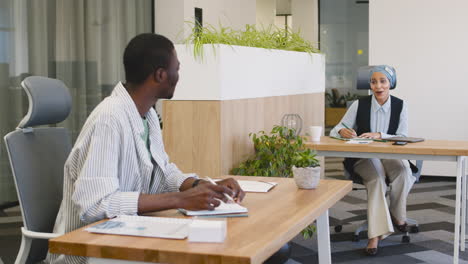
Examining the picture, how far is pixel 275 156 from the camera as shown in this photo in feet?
14.7

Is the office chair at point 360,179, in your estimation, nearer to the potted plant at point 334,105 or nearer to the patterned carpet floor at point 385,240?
the patterned carpet floor at point 385,240

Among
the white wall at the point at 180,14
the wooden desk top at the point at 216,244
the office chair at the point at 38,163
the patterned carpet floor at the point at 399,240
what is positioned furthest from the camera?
the white wall at the point at 180,14

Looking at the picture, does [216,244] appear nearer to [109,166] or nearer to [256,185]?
[109,166]

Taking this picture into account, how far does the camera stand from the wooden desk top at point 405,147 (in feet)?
13.2

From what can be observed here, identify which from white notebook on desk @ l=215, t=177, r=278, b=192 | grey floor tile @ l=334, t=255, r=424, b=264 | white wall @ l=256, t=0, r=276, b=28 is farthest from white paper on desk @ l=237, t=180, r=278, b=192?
white wall @ l=256, t=0, r=276, b=28

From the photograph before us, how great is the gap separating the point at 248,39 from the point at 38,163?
246 centimetres

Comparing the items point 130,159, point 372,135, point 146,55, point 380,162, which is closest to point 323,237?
point 130,159

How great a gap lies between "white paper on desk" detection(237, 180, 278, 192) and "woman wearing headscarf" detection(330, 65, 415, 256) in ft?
6.55

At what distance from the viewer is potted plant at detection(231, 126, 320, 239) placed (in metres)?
4.38

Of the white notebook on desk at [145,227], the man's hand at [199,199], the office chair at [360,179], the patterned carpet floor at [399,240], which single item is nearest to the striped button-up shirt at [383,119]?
the office chair at [360,179]

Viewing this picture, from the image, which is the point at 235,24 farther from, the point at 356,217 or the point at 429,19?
the point at 356,217

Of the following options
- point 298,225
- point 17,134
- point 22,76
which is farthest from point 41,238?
point 22,76

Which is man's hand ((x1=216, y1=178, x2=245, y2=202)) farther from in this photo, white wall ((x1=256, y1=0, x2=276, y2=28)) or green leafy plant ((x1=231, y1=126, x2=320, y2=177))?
white wall ((x1=256, y1=0, x2=276, y2=28))

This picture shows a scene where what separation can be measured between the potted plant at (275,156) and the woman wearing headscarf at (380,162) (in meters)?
0.45
